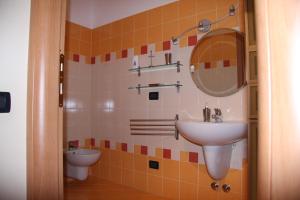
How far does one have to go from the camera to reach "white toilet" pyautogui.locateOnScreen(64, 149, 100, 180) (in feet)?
7.02

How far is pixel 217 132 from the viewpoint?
55.7 inches

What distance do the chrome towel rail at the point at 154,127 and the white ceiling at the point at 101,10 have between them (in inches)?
49.6

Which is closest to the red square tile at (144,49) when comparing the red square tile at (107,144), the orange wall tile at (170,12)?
the orange wall tile at (170,12)

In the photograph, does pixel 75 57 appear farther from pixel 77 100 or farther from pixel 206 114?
pixel 206 114

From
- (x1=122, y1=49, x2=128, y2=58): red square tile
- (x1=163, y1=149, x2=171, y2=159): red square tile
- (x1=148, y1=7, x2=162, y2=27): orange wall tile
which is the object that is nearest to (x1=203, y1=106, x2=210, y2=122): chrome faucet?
(x1=163, y1=149, x2=171, y2=159): red square tile

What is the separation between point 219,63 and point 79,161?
173cm

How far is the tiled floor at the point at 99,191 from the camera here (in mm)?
2004

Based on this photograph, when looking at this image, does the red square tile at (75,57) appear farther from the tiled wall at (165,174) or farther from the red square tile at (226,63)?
the red square tile at (226,63)

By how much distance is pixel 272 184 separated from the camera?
476 mm

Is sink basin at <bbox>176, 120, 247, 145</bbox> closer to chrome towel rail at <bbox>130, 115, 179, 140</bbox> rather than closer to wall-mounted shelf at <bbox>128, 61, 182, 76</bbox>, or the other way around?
chrome towel rail at <bbox>130, 115, 179, 140</bbox>

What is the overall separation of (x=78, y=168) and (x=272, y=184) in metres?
2.16

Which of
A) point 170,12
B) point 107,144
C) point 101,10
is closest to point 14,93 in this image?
point 170,12

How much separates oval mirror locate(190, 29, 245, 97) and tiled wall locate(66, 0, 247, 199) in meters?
0.06

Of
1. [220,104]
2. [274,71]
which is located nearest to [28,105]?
[274,71]
